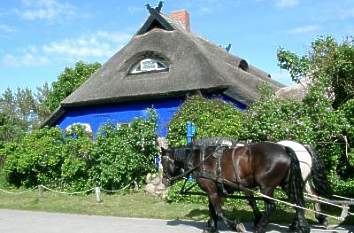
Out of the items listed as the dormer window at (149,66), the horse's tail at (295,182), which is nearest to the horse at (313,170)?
the horse's tail at (295,182)

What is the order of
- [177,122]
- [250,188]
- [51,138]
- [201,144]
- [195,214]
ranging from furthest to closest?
[51,138], [177,122], [195,214], [201,144], [250,188]

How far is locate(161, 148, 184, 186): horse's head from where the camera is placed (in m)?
10.5

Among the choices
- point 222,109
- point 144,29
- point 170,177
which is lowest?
point 170,177

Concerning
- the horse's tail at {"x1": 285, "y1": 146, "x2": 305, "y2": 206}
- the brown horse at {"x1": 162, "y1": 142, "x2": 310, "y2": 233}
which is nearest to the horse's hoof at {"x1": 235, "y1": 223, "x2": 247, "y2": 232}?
the brown horse at {"x1": 162, "y1": 142, "x2": 310, "y2": 233}

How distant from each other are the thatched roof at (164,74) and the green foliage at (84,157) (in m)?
3.33

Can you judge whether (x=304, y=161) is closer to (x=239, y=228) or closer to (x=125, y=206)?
(x=239, y=228)

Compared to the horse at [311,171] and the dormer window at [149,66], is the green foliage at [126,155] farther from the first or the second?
the horse at [311,171]

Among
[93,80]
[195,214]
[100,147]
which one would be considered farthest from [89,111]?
[195,214]

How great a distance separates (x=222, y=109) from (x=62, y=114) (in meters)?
10.8

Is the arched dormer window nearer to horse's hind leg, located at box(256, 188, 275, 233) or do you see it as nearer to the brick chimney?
the brick chimney

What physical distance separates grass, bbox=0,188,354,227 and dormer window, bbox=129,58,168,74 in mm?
7953

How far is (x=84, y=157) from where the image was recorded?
58.4 ft

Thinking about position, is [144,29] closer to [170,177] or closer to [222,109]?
[222,109]

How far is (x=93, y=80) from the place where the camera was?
24406mm
